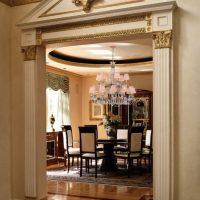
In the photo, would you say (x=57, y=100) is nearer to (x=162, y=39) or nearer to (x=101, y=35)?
(x=101, y=35)

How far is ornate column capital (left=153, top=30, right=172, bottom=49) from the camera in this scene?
12.8 feet

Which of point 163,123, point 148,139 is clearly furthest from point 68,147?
point 163,123

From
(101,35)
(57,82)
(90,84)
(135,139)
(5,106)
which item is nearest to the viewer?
(101,35)

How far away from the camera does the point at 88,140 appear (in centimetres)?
686

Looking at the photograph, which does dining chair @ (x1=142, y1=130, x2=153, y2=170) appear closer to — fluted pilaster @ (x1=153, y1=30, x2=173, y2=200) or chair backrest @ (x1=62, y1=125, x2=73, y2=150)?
chair backrest @ (x1=62, y1=125, x2=73, y2=150)

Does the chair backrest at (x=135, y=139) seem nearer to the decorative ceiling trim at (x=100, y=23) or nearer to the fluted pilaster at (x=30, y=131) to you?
the fluted pilaster at (x=30, y=131)

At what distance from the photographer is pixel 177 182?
3.88 metres

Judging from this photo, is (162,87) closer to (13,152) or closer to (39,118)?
(39,118)

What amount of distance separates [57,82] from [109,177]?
374cm

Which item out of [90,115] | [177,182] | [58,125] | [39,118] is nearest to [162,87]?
[177,182]

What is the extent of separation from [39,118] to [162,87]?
1900 mm

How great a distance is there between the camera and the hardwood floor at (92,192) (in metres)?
5.18

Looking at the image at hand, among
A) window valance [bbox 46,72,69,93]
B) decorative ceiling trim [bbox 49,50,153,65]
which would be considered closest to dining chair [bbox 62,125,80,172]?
window valance [bbox 46,72,69,93]

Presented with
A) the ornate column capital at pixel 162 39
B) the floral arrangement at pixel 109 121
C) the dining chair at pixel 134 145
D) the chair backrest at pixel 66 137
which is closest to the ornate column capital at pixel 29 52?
the ornate column capital at pixel 162 39
